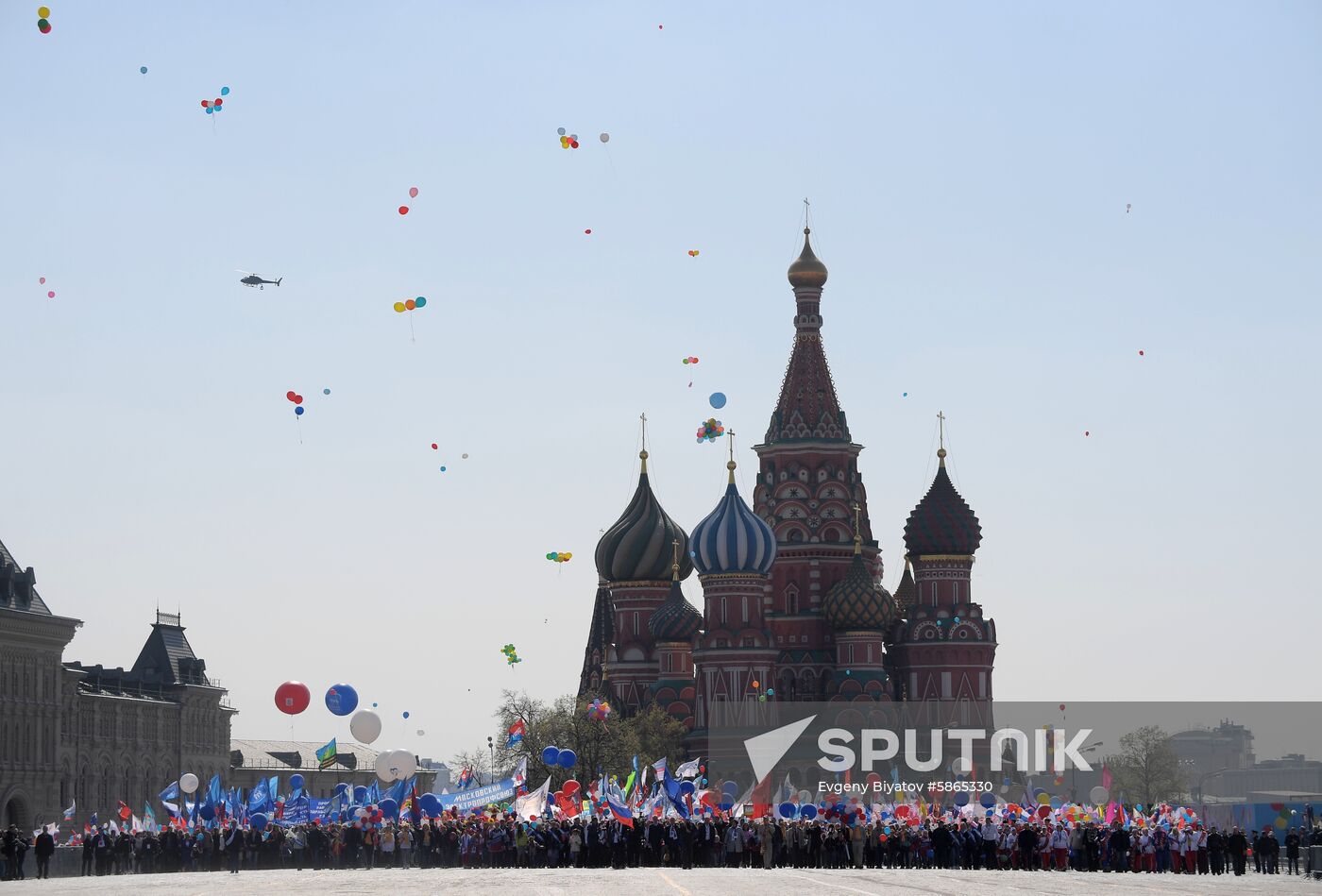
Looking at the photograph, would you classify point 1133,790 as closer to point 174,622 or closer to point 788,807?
point 174,622

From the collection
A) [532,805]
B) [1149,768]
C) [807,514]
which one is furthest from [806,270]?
[532,805]

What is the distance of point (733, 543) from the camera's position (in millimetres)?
98750

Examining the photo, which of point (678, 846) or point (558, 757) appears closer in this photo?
point (678, 846)

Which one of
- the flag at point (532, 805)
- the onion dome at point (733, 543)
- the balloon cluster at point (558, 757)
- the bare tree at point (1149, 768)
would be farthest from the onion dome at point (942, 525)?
the flag at point (532, 805)

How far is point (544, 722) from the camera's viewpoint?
95.6 m

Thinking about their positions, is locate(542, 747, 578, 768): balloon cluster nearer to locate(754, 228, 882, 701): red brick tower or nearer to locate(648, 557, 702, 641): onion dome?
locate(754, 228, 882, 701): red brick tower

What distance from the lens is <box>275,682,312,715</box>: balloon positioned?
52531mm

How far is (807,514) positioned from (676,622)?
25.9 ft

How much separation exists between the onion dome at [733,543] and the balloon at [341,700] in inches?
1852

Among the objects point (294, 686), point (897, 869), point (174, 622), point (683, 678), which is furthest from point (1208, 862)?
point (174, 622)

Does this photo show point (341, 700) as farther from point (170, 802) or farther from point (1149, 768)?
point (1149, 768)

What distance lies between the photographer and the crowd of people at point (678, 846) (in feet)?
164

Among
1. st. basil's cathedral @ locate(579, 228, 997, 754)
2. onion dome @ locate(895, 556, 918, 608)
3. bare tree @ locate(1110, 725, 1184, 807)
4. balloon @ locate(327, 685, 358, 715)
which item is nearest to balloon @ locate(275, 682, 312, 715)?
balloon @ locate(327, 685, 358, 715)

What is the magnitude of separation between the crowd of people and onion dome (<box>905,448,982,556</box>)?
4967 centimetres
